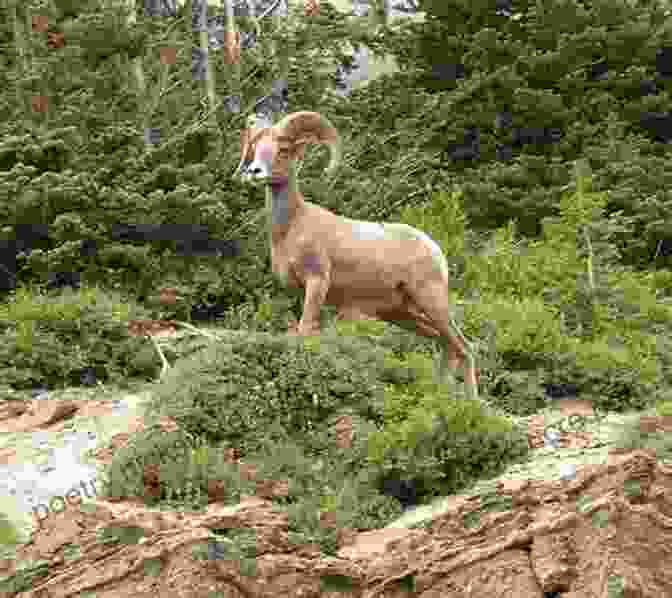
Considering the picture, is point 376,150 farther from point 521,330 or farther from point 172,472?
point 172,472

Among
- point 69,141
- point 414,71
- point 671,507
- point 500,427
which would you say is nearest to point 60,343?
point 69,141

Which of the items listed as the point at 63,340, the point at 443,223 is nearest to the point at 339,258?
the point at 63,340

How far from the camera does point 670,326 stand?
56.7 ft

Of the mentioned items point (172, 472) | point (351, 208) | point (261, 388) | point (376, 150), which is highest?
point (172, 472)

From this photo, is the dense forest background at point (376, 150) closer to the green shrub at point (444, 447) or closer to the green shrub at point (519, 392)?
the green shrub at point (519, 392)

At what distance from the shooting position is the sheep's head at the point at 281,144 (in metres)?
12.0

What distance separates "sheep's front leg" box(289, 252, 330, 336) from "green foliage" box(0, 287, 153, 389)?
346 cm

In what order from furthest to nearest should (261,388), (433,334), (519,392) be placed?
(519,392)
(433,334)
(261,388)

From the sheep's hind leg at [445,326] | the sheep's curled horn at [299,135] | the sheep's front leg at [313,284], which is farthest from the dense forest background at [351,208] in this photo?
the sheep's curled horn at [299,135]

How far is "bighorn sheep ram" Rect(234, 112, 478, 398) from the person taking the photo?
12.1 meters

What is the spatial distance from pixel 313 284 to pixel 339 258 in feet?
1.22

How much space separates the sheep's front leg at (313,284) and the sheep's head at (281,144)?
813mm

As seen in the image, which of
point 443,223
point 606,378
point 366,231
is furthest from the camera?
point 443,223

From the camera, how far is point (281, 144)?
1216cm
